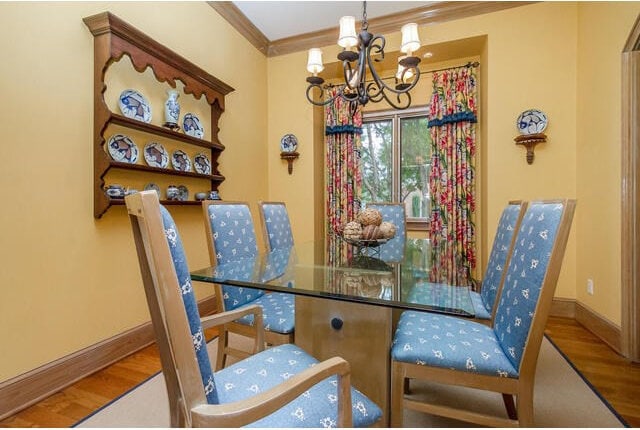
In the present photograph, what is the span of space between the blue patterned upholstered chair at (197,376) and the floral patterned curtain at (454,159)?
2735 millimetres

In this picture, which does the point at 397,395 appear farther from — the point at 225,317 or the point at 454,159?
the point at 454,159

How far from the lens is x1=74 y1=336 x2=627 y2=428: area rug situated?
1430 mm

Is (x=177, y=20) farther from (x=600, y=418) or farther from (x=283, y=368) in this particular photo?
(x=600, y=418)

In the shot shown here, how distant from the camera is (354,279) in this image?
1.23m

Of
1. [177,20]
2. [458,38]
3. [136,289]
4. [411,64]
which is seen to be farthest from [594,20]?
[136,289]

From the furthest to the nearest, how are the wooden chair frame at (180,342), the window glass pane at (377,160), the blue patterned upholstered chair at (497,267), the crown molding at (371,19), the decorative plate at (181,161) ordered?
the window glass pane at (377,160), the crown molding at (371,19), the decorative plate at (181,161), the blue patterned upholstered chair at (497,267), the wooden chair frame at (180,342)

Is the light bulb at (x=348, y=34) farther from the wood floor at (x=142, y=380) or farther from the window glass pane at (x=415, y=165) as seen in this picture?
the wood floor at (x=142, y=380)

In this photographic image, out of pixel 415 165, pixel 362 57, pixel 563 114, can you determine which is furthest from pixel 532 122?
pixel 362 57

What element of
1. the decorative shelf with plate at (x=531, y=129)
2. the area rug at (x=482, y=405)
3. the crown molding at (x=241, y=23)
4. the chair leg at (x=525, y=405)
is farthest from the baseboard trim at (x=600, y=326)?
the crown molding at (x=241, y=23)

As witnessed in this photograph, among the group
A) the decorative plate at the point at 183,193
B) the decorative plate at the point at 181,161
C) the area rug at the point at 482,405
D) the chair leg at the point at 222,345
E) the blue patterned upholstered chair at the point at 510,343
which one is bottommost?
the area rug at the point at 482,405

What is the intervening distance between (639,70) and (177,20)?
3.39 m

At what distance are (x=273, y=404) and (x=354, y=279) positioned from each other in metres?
0.64

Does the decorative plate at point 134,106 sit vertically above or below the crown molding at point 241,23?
below

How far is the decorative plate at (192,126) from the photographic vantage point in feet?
8.51
